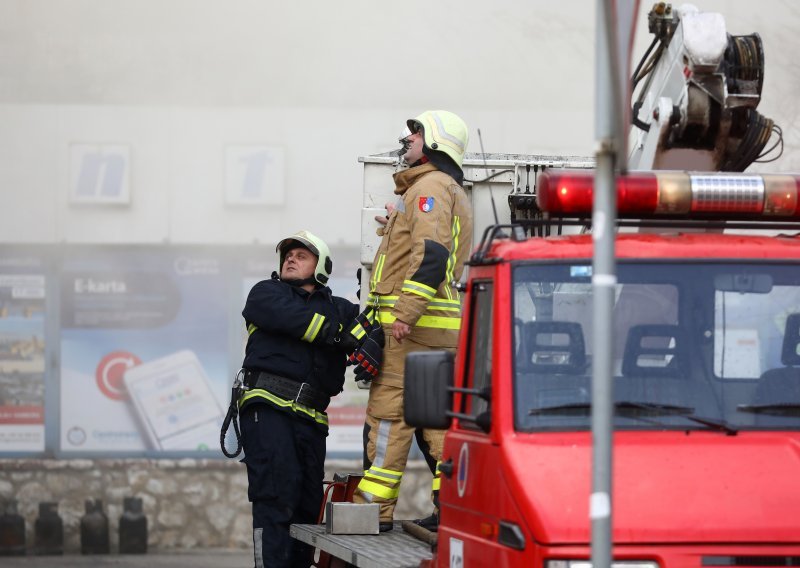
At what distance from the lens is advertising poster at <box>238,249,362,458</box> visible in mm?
12148

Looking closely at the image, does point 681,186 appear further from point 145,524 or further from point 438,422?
Result: point 145,524

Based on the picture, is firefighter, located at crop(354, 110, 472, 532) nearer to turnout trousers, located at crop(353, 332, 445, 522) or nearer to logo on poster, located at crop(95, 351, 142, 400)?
turnout trousers, located at crop(353, 332, 445, 522)

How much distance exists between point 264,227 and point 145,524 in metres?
2.60

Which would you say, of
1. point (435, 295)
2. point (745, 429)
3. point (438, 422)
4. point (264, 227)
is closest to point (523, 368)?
point (438, 422)

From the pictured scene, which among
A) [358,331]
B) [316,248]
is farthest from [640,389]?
[316,248]

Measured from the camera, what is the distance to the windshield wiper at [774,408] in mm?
4551

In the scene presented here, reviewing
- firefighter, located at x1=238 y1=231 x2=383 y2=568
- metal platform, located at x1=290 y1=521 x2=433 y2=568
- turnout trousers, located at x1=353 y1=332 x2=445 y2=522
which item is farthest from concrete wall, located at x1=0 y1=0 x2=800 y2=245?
metal platform, located at x1=290 y1=521 x2=433 y2=568

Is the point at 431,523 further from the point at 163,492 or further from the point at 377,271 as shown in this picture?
the point at 163,492

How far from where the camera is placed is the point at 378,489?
6742mm

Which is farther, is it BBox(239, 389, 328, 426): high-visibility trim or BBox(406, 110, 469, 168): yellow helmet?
BBox(239, 389, 328, 426): high-visibility trim

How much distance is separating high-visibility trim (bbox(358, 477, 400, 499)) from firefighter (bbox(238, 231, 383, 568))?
2.00 ft

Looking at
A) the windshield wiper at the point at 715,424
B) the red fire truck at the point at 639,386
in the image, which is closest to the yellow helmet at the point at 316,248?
the red fire truck at the point at 639,386

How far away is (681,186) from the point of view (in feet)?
16.4

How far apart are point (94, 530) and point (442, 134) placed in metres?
6.24
